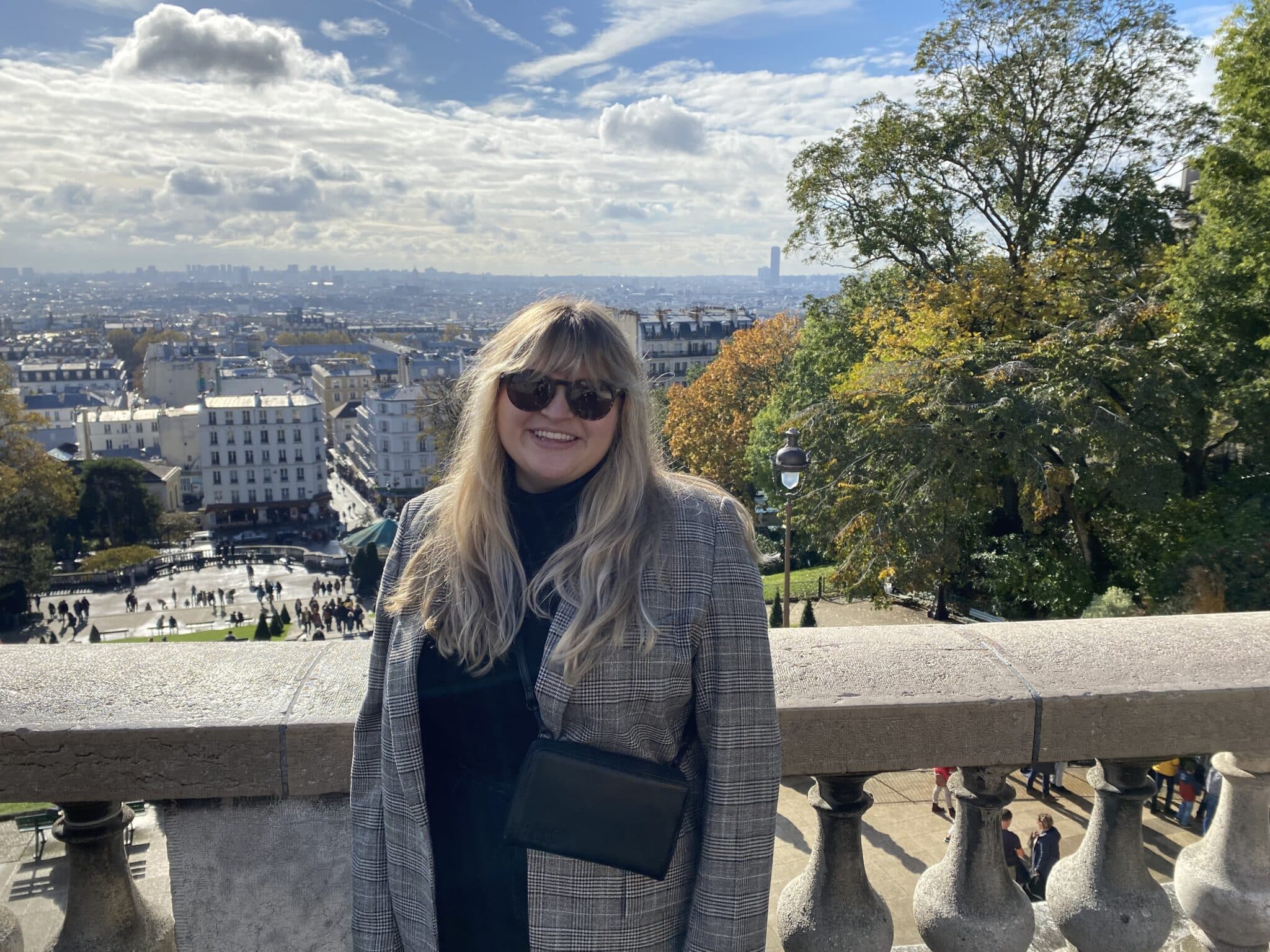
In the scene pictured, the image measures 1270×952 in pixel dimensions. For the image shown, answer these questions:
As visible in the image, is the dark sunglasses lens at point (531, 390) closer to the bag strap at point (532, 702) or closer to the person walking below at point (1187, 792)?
the bag strap at point (532, 702)

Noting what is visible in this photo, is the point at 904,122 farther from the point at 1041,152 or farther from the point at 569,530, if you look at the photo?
the point at 569,530

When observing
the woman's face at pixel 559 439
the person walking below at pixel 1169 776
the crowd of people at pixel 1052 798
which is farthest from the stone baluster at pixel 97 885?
the person walking below at pixel 1169 776

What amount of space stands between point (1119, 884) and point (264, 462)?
86.7m

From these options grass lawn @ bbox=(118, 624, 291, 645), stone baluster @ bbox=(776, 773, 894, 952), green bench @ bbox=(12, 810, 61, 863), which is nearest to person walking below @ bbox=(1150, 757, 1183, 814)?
stone baluster @ bbox=(776, 773, 894, 952)

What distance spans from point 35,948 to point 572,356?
1912mm

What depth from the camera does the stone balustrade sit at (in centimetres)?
206

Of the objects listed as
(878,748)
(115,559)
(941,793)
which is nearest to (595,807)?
(878,748)

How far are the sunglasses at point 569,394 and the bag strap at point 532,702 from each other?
18.9 inches

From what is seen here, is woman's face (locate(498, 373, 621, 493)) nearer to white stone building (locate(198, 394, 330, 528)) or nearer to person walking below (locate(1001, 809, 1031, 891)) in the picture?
person walking below (locate(1001, 809, 1031, 891))

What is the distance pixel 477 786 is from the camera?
1862 mm

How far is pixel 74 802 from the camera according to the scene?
210cm

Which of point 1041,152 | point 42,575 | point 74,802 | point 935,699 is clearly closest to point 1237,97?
point 1041,152

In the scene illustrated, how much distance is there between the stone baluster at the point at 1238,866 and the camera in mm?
2307

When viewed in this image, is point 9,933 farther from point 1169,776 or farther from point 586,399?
point 1169,776
